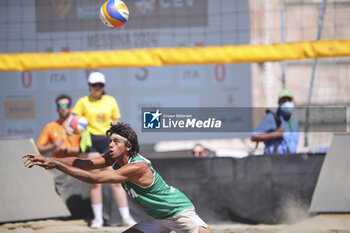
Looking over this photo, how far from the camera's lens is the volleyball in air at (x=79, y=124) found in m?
6.06

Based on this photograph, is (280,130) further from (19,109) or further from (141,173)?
(19,109)

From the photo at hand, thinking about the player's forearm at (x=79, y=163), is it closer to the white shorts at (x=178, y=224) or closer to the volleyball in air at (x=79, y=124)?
the white shorts at (x=178, y=224)

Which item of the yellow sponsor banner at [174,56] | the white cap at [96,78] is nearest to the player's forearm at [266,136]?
the yellow sponsor banner at [174,56]

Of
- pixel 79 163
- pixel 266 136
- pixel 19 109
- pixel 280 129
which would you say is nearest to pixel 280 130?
pixel 280 129

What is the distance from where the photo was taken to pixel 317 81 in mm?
10141

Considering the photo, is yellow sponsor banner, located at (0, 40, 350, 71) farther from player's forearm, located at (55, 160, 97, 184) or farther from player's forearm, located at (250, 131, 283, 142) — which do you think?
player's forearm, located at (55, 160, 97, 184)

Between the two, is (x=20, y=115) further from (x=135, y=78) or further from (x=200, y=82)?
(x=200, y=82)

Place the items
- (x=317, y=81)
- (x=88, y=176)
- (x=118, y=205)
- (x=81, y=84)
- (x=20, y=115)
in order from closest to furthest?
(x=88, y=176) → (x=118, y=205) → (x=20, y=115) → (x=81, y=84) → (x=317, y=81)

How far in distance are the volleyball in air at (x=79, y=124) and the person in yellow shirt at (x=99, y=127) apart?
0.39 feet

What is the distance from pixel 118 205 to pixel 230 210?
1298 millimetres

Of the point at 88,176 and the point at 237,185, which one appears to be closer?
the point at 88,176

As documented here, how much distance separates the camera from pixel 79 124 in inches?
238

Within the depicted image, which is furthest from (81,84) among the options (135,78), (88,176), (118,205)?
(88,176)

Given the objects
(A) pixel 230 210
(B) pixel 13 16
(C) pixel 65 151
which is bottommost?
(A) pixel 230 210
